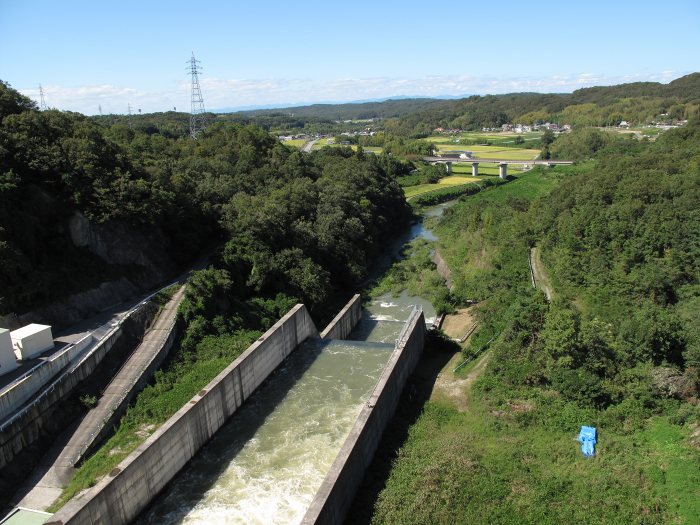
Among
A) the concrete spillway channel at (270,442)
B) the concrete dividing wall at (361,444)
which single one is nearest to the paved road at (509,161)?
the concrete spillway channel at (270,442)

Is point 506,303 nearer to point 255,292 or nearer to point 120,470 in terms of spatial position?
point 255,292

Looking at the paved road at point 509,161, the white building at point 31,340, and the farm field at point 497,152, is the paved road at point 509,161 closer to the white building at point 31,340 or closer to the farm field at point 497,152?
the farm field at point 497,152

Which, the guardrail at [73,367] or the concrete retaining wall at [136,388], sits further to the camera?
the concrete retaining wall at [136,388]

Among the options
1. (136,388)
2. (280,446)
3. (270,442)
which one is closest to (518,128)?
(270,442)

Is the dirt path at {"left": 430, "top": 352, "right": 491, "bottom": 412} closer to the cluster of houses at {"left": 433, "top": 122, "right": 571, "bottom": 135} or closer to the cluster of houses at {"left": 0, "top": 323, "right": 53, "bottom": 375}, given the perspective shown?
the cluster of houses at {"left": 0, "top": 323, "right": 53, "bottom": 375}

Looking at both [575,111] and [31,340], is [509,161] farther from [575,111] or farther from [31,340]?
[31,340]

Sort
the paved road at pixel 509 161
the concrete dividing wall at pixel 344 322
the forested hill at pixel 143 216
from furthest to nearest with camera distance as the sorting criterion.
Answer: the paved road at pixel 509 161 < the concrete dividing wall at pixel 344 322 < the forested hill at pixel 143 216

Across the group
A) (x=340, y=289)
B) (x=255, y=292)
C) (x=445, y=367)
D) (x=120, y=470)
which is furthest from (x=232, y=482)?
(x=340, y=289)
